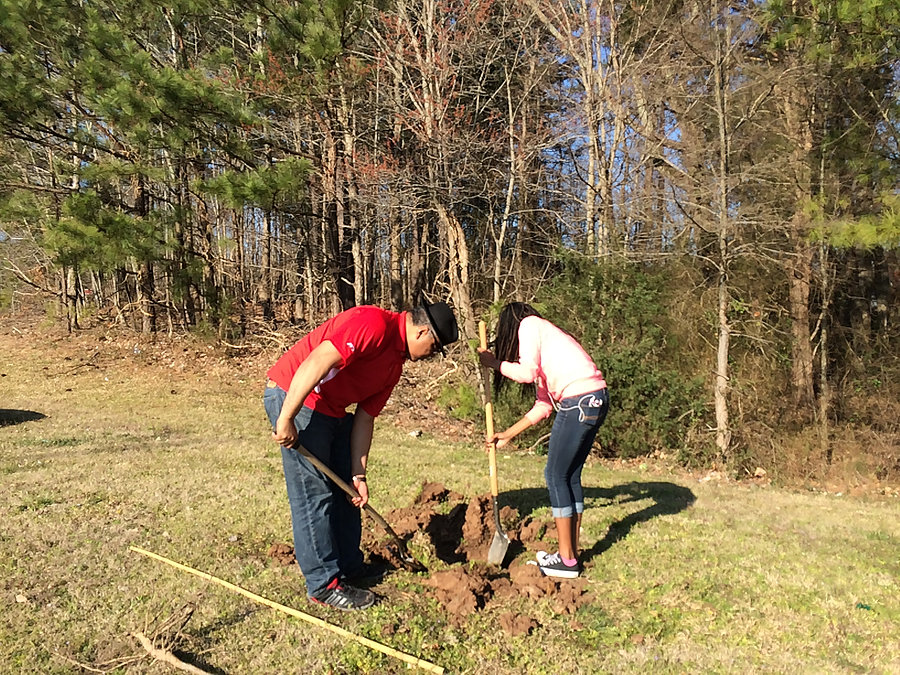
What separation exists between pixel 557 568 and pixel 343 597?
143 cm

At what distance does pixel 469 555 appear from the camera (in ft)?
15.0

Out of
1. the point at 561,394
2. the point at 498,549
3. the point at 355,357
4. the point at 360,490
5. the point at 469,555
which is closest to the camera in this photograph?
the point at 355,357

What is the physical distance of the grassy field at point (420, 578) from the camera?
3.19m

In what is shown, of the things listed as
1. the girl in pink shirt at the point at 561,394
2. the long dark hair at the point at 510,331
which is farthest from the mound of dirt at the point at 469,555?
the long dark hair at the point at 510,331

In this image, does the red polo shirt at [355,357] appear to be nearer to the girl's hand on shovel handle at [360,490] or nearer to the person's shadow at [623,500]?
the girl's hand on shovel handle at [360,490]

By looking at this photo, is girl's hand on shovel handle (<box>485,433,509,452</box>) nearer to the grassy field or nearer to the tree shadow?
the grassy field

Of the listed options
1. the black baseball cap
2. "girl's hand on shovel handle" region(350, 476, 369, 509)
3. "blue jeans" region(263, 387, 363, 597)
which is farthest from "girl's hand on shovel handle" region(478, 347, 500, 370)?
"girl's hand on shovel handle" region(350, 476, 369, 509)

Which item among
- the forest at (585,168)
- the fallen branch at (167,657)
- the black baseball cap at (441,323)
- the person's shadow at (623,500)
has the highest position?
the forest at (585,168)

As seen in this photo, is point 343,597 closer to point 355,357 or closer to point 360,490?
point 360,490

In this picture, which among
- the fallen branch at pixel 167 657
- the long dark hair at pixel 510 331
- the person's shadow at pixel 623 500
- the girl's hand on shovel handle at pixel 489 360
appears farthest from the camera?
the person's shadow at pixel 623 500

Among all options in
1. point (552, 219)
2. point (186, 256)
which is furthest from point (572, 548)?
point (186, 256)

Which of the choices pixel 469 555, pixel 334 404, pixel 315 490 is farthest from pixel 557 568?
pixel 334 404

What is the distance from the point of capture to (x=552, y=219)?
1298cm

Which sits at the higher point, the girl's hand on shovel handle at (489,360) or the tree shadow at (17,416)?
the girl's hand on shovel handle at (489,360)
